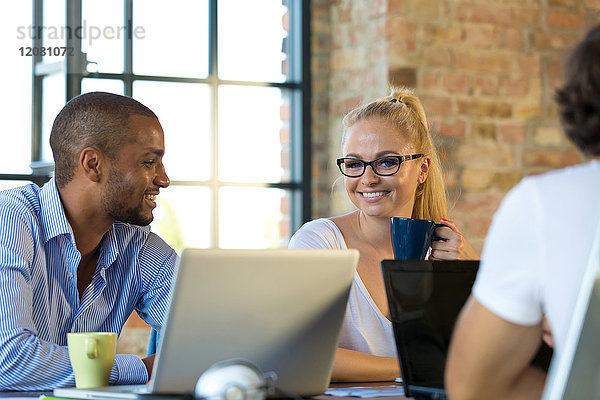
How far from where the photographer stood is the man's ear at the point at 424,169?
247 centimetres

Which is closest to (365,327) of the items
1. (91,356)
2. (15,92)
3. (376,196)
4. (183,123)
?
(376,196)

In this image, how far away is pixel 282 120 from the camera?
14.0ft

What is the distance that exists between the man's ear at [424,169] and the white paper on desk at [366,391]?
89 centimetres

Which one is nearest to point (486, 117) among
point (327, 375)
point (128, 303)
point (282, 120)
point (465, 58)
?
point (465, 58)

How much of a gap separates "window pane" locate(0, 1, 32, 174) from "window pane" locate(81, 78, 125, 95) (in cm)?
24

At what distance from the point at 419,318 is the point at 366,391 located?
0.24 metres

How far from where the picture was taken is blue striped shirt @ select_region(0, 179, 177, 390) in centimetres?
163

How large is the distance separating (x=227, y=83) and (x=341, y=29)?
632mm

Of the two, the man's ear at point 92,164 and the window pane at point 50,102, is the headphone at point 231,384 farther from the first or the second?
the window pane at point 50,102

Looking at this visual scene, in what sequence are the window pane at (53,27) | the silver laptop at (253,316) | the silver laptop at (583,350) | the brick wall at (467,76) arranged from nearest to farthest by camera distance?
the silver laptop at (583,350) → the silver laptop at (253,316) → the window pane at (53,27) → the brick wall at (467,76)

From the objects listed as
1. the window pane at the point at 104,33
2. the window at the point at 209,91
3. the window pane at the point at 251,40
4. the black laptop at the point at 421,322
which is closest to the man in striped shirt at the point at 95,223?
the black laptop at the point at 421,322

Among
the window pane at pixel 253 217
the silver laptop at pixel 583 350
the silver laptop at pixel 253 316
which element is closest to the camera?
the silver laptop at pixel 583 350

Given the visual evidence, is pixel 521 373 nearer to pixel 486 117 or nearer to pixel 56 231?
pixel 56 231

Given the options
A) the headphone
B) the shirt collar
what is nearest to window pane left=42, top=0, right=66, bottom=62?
the shirt collar
